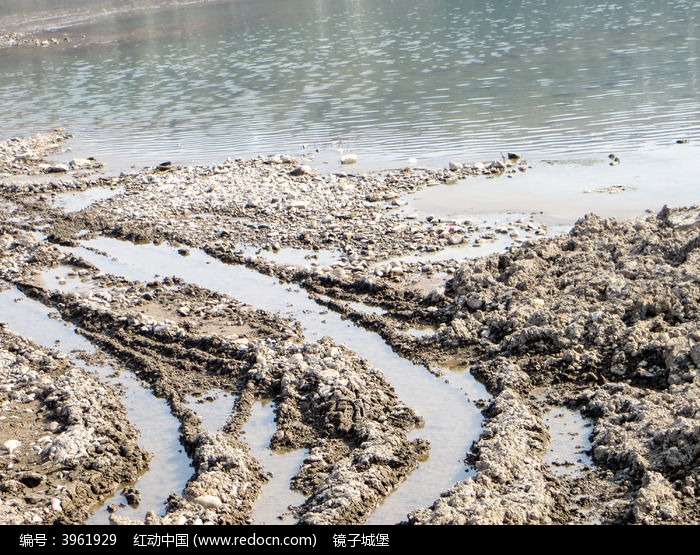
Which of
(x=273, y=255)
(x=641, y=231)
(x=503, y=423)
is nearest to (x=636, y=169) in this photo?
(x=641, y=231)

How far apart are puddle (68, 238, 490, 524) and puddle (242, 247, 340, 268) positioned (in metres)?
0.65

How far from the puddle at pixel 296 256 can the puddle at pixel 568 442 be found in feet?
21.7

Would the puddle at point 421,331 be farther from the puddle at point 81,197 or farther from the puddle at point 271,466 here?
the puddle at point 81,197

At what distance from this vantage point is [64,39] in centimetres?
5984

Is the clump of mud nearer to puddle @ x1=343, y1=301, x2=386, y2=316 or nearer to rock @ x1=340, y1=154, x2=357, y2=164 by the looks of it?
puddle @ x1=343, y1=301, x2=386, y2=316

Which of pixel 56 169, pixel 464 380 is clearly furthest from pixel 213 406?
pixel 56 169

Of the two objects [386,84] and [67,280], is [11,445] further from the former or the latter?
[386,84]

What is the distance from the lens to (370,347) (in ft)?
42.4

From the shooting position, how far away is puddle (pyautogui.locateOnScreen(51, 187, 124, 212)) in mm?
21406

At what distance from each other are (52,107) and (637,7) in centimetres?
3025

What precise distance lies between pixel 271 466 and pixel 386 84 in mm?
26537

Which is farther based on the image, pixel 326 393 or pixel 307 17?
pixel 307 17

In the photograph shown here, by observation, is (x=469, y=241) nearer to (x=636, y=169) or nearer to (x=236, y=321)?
(x=236, y=321)
